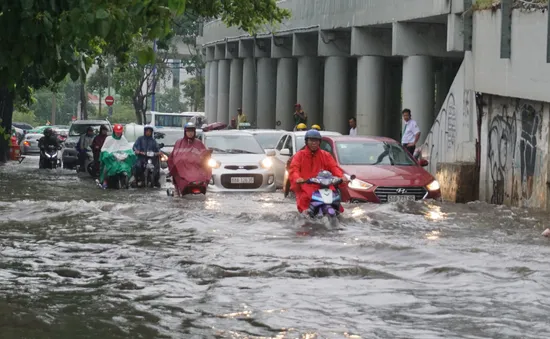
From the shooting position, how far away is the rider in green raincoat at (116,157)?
87.9 feet

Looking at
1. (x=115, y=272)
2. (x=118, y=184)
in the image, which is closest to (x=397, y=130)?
(x=118, y=184)

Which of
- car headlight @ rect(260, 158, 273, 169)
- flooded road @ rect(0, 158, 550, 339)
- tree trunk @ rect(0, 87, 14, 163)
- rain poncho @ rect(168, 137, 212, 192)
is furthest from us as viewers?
tree trunk @ rect(0, 87, 14, 163)

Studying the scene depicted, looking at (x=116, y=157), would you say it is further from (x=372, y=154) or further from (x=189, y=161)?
(x=372, y=154)

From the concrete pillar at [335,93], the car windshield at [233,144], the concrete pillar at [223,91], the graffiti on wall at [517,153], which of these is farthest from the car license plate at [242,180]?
the concrete pillar at [223,91]

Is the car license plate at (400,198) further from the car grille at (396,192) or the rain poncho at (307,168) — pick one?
the rain poncho at (307,168)

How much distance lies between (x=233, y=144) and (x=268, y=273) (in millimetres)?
14596

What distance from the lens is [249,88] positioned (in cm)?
5456

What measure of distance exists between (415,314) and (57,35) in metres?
3.59

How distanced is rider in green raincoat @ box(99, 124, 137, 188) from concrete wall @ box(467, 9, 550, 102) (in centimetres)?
758

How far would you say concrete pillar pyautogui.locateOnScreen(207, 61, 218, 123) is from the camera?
203 ft

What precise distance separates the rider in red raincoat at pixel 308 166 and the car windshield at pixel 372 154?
478 cm

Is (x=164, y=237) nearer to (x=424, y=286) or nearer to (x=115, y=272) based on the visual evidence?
(x=115, y=272)

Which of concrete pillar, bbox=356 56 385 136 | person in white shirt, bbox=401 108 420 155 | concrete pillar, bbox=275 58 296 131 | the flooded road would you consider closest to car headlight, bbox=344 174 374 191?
the flooded road

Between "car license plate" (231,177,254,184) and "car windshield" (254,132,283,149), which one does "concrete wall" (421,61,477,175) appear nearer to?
"car windshield" (254,132,283,149)
